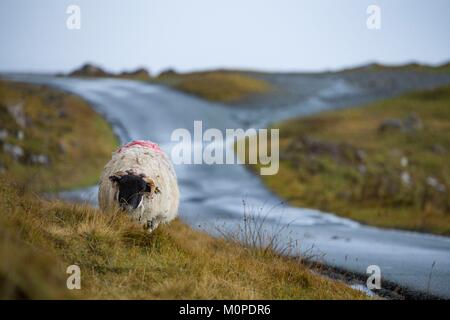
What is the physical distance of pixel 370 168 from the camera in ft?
90.7

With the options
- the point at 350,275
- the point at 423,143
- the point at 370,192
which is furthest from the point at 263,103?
the point at 350,275

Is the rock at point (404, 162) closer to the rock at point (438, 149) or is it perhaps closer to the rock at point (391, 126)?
the rock at point (438, 149)

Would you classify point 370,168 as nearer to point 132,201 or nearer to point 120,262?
point 132,201

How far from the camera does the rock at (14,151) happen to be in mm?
23939

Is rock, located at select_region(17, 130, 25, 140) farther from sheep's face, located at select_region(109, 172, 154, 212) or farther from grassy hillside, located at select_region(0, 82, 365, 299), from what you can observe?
sheep's face, located at select_region(109, 172, 154, 212)

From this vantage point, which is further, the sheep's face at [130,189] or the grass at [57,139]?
the grass at [57,139]

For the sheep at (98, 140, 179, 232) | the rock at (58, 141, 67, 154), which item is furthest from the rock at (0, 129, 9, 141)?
the sheep at (98, 140, 179, 232)

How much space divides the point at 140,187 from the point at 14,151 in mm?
17467

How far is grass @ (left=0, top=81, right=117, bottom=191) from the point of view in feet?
77.0

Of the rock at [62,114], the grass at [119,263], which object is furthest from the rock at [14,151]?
the grass at [119,263]

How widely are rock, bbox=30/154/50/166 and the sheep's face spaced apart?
1702 cm

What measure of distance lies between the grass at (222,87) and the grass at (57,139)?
12209 millimetres

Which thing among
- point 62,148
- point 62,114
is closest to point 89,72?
point 62,114
